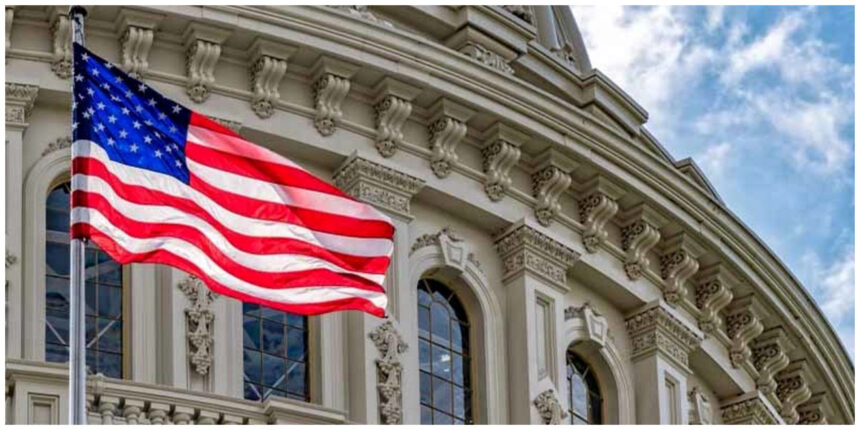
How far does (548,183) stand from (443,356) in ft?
9.11

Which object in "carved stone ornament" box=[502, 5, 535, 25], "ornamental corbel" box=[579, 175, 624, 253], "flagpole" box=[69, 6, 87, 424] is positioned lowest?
"flagpole" box=[69, 6, 87, 424]

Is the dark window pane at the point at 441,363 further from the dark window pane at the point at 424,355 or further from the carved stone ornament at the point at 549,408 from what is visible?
the carved stone ornament at the point at 549,408

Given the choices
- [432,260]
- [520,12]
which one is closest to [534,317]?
[432,260]

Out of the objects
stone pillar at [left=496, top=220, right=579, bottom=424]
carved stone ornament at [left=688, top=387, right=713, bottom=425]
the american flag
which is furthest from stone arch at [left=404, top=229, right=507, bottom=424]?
the american flag

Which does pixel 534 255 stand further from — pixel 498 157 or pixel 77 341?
pixel 77 341

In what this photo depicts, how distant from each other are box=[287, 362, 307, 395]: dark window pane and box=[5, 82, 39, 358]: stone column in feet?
12.1

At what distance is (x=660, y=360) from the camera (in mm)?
47812

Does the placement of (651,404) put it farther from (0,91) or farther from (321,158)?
(0,91)

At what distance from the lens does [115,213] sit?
33.4 metres

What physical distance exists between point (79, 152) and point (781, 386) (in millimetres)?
19399

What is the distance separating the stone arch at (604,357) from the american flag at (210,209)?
1192cm

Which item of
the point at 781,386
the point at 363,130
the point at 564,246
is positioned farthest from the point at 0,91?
the point at 781,386

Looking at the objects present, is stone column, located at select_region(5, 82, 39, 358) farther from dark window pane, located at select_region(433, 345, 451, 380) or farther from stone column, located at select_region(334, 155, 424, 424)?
dark window pane, located at select_region(433, 345, 451, 380)

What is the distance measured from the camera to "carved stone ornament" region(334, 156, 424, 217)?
44.3 metres
